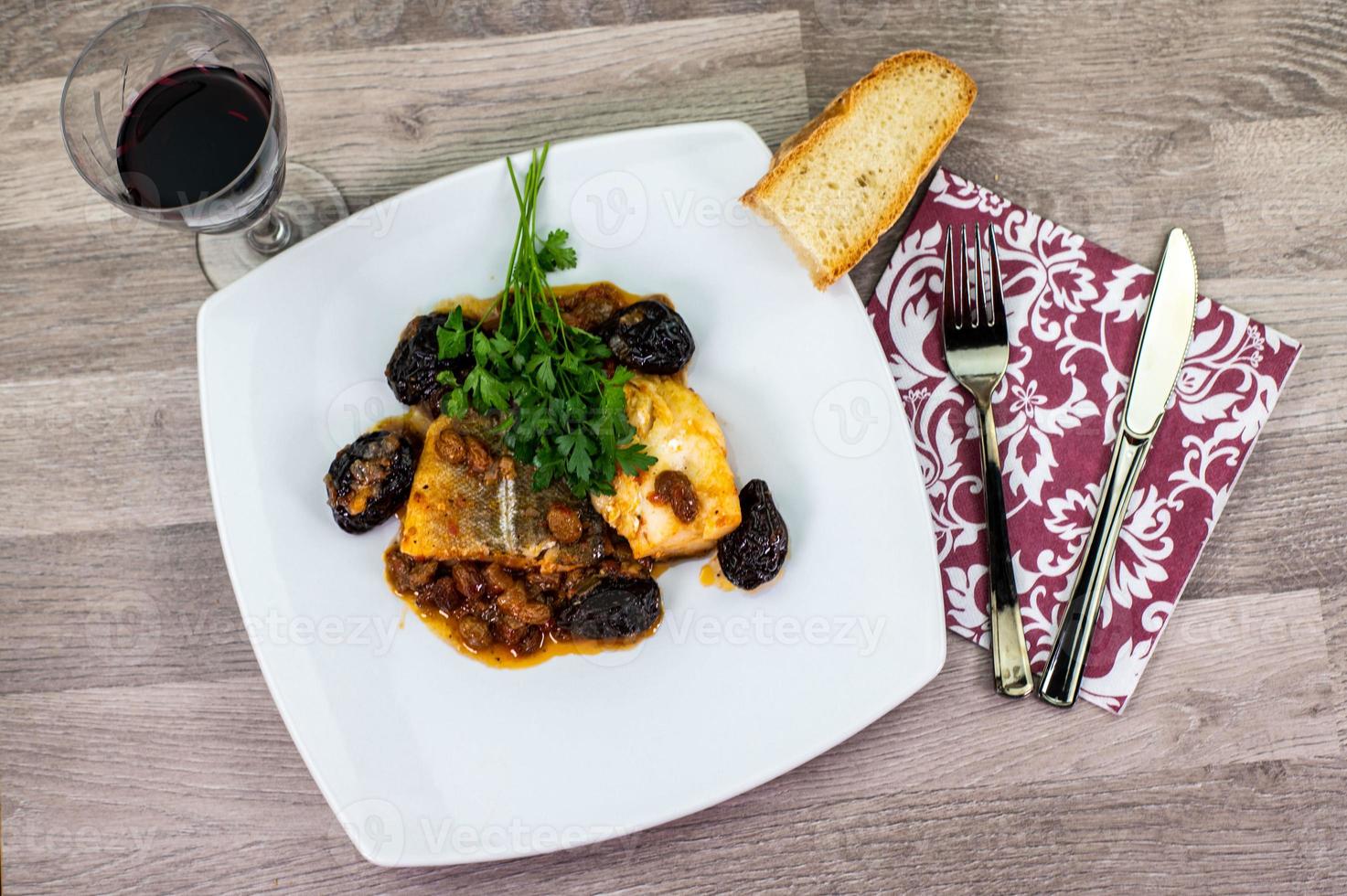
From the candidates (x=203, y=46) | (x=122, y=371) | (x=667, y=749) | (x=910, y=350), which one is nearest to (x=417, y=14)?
(x=203, y=46)

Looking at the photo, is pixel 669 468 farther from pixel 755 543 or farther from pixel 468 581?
pixel 468 581

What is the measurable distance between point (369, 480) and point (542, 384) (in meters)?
0.57

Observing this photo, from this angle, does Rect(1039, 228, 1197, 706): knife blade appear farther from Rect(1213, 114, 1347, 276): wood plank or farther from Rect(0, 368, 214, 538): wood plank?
Rect(0, 368, 214, 538): wood plank

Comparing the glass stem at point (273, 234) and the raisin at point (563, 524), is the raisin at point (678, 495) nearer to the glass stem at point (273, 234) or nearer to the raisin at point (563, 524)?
the raisin at point (563, 524)

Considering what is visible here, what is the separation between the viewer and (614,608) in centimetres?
257

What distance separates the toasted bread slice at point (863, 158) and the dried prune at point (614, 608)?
103cm

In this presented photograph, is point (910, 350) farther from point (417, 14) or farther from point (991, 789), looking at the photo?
point (417, 14)

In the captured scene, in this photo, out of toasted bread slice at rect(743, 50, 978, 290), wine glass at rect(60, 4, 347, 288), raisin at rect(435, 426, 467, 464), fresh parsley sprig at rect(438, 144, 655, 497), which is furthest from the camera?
toasted bread slice at rect(743, 50, 978, 290)

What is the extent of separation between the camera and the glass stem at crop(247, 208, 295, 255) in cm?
292

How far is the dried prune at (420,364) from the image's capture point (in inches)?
104

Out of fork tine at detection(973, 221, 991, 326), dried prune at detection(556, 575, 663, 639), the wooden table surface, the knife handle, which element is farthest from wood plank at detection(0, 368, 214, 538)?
the knife handle

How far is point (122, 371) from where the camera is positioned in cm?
294

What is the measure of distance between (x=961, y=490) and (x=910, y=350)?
1.52 feet

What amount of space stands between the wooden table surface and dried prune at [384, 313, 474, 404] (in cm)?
60
